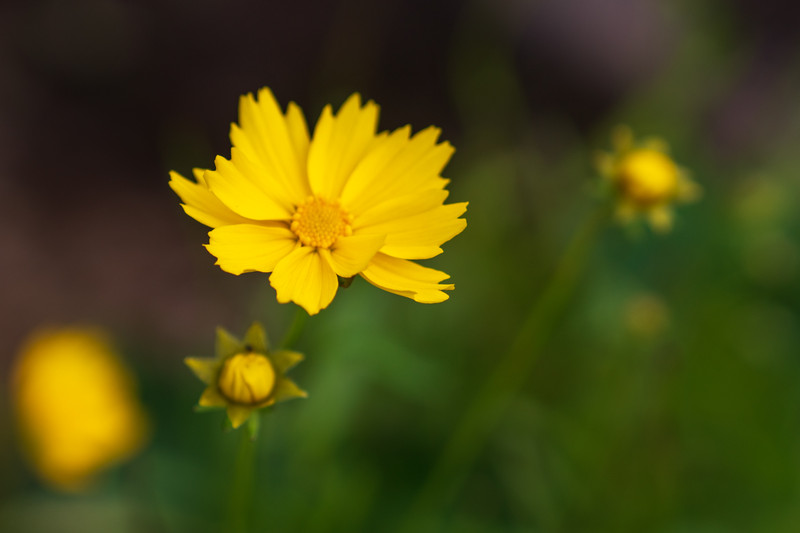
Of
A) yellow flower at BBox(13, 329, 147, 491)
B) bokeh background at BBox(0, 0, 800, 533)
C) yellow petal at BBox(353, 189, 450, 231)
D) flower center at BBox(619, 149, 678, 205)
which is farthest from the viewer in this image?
bokeh background at BBox(0, 0, 800, 533)

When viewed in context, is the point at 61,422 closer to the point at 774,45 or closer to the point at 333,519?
the point at 333,519

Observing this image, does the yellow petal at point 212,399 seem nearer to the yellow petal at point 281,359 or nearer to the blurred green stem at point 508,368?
the yellow petal at point 281,359

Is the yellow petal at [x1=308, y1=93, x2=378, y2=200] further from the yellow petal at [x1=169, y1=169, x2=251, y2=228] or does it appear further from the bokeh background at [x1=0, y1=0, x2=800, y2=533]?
the bokeh background at [x1=0, y1=0, x2=800, y2=533]

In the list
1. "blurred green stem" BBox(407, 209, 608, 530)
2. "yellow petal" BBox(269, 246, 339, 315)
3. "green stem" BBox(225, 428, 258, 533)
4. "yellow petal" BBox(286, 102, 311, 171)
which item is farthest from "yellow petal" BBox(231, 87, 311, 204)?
"blurred green stem" BBox(407, 209, 608, 530)

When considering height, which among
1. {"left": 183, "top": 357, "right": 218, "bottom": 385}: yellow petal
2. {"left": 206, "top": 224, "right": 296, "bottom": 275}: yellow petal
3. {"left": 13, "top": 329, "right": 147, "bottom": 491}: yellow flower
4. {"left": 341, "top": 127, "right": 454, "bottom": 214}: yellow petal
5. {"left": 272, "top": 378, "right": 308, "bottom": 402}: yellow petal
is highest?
{"left": 341, "top": 127, "right": 454, "bottom": 214}: yellow petal

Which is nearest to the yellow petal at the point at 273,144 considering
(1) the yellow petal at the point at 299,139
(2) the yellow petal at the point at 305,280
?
(1) the yellow petal at the point at 299,139

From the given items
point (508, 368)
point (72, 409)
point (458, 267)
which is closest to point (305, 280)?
point (508, 368)

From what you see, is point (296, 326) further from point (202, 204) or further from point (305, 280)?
point (202, 204)

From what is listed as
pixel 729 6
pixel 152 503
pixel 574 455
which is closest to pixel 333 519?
pixel 152 503
